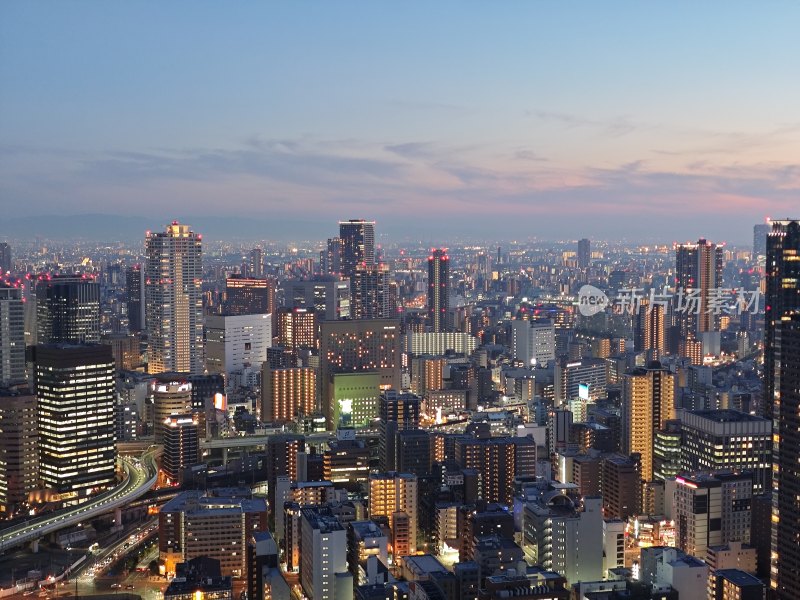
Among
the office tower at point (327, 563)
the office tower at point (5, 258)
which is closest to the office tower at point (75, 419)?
the office tower at point (5, 258)

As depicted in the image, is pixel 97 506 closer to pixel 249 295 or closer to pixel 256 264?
pixel 249 295

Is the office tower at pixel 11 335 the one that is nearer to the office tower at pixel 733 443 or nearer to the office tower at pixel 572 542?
the office tower at pixel 572 542

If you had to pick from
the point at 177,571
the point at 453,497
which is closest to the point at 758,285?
the point at 453,497

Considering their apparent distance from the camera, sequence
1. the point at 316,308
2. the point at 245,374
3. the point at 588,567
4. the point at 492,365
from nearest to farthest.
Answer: the point at 588,567, the point at 245,374, the point at 492,365, the point at 316,308

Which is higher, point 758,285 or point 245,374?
point 758,285

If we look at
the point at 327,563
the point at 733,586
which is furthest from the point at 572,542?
the point at 327,563

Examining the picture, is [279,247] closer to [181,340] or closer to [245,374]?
[181,340]
